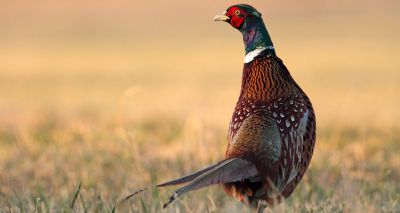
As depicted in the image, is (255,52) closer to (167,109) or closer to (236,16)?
(236,16)

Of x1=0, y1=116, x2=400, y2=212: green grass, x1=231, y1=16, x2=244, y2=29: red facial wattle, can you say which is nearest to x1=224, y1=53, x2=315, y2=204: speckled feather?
x1=0, y1=116, x2=400, y2=212: green grass

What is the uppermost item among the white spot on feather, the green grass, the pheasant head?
the pheasant head

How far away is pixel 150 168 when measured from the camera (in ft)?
24.5

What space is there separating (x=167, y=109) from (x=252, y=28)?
22.9ft

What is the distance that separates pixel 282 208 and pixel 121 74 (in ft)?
57.4

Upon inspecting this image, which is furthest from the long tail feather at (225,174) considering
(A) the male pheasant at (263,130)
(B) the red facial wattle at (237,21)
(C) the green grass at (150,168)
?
(B) the red facial wattle at (237,21)

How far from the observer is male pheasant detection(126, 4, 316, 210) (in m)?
5.79

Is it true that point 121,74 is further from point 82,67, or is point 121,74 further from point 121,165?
point 121,165

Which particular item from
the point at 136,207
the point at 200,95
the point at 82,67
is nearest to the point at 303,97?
the point at 136,207

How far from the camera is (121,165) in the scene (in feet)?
27.8

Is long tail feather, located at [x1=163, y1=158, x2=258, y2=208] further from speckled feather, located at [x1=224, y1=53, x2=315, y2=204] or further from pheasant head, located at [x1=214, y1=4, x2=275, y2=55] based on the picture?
pheasant head, located at [x1=214, y1=4, x2=275, y2=55]

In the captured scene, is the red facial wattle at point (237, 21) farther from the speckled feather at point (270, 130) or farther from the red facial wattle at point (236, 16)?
the speckled feather at point (270, 130)

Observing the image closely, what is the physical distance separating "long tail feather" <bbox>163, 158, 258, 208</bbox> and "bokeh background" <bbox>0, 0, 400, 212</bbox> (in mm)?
339

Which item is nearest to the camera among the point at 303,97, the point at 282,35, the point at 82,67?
the point at 303,97
